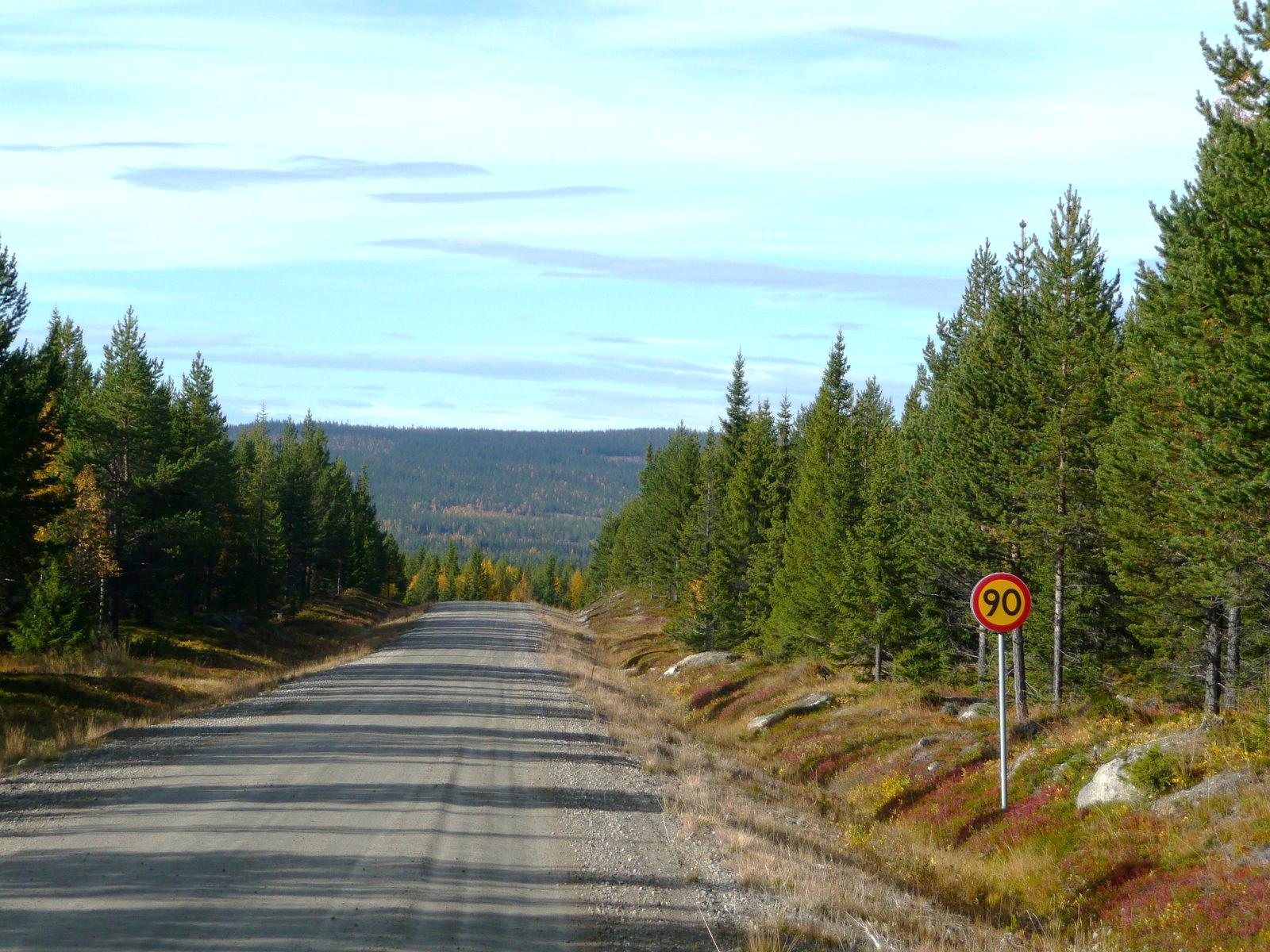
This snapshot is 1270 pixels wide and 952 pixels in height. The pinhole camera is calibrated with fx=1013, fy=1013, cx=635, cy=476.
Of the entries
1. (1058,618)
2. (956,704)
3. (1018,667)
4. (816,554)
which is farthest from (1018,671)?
(816,554)

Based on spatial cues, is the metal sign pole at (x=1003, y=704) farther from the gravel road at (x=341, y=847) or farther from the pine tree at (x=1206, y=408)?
the gravel road at (x=341, y=847)

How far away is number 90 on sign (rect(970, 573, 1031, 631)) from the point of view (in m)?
→ 14.2

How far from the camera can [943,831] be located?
17.8 metres

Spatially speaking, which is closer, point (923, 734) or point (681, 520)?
point (923, 734)


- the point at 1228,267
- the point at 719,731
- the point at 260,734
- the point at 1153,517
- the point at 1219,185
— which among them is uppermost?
the point at 1219,185

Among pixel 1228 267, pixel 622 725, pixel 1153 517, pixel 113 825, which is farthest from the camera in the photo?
pixel 622 725

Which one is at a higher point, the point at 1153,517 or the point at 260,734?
the point at 1153,517

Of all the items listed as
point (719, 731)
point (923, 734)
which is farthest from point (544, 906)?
point (719, 731)

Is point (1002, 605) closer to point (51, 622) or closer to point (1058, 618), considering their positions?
point (1058, 618)

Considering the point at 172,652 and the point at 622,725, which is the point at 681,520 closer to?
the point at 172,652

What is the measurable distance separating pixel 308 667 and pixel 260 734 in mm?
19863

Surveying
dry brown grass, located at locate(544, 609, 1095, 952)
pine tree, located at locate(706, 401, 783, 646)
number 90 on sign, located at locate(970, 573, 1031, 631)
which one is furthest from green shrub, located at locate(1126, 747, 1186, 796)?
pine tree, located at locate(706, 401, 783, 646)

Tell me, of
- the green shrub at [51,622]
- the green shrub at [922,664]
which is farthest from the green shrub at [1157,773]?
the green shrub at [51,622]

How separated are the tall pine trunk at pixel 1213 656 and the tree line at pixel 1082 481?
0.08 meters
